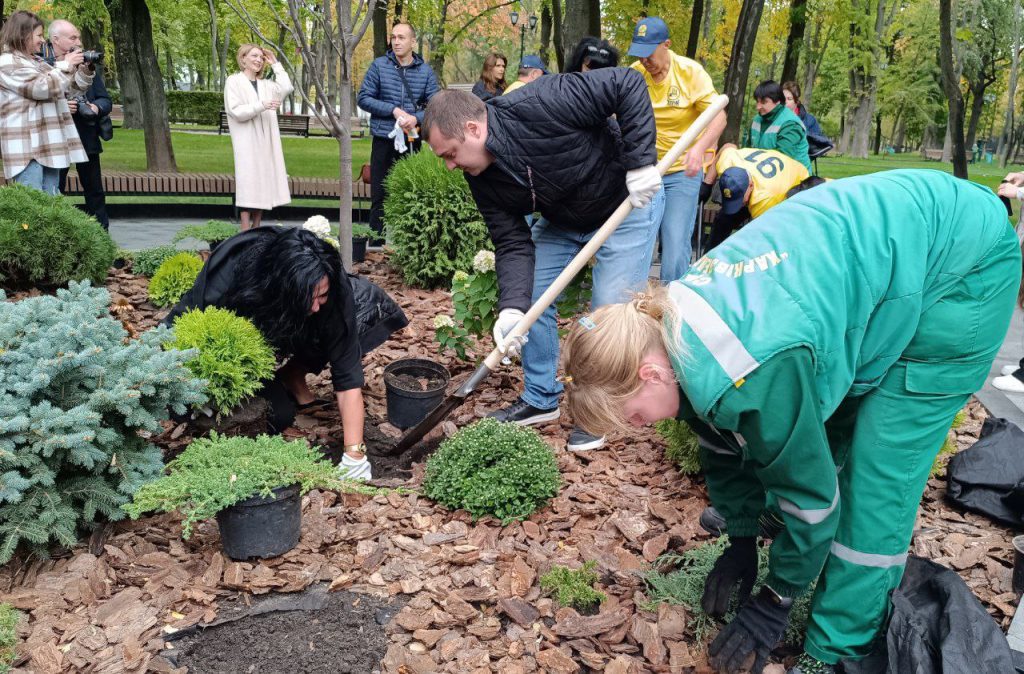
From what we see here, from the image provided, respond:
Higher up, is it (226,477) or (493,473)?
(226,477)

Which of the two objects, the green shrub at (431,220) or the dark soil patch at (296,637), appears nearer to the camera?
the dark soil patch at (296,637)

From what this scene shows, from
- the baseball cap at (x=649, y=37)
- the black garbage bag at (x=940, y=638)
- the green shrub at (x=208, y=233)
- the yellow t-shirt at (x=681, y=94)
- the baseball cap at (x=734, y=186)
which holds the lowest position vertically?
the black garbage bag at (x=940, y=638)

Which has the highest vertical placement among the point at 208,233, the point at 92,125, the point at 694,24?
the point at 694,24

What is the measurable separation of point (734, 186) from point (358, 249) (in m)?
2.97

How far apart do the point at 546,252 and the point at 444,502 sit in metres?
1.29

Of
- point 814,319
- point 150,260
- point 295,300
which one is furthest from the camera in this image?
point 150,260

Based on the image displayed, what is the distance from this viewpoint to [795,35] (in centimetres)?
1209

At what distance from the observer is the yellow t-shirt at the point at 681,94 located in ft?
15.0

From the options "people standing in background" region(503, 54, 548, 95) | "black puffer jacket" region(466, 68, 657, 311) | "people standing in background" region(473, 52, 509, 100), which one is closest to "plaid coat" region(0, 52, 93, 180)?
"people standing in background" region(473, 52, 509, 100)

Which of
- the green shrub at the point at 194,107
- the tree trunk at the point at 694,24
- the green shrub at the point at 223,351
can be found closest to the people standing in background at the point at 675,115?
the green shrub at the point at 223,351

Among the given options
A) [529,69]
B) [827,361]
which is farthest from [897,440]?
[529,69]

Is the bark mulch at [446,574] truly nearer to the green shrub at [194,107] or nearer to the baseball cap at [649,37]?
the baseball cap at [649,37]

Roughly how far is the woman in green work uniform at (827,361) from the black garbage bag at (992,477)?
126 cm

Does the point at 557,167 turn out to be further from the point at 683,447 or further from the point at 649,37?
the point at 649,37
